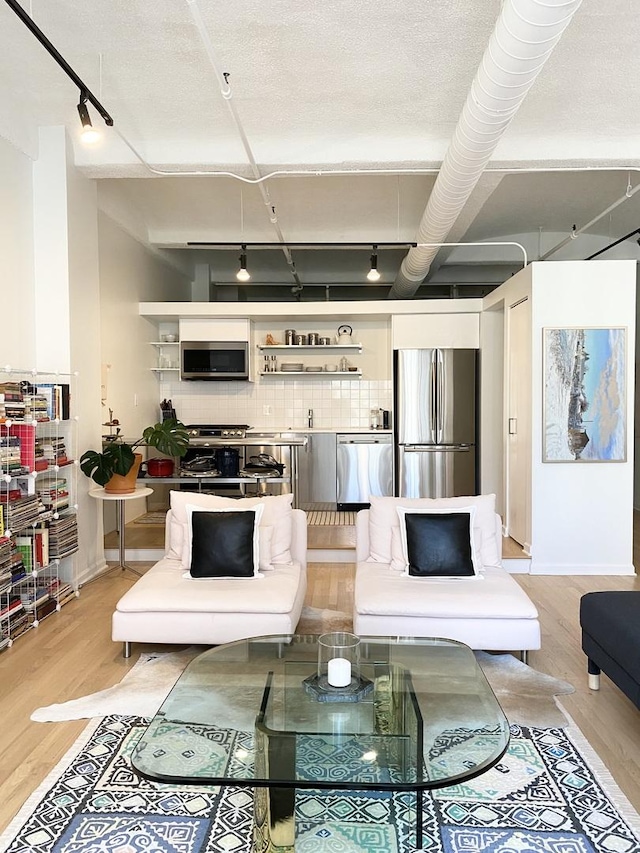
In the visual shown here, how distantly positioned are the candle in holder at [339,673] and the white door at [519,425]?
350 cm

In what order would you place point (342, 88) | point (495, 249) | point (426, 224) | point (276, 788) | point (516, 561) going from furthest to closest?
point (495, 249) → point (426, 224) → point (516, 561) → point (342, 88) → point (276, 788)

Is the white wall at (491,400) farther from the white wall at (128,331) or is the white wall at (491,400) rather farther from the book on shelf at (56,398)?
the book on shelf at (56,398)

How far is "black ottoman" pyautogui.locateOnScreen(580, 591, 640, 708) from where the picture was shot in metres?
2.62

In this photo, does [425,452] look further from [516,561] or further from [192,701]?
[192,701]

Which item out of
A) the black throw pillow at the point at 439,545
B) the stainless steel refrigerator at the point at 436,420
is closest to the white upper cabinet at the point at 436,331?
the stainless steel refrigerator at the point at 436,420

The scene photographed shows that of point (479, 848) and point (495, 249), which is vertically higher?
point (495, 249)

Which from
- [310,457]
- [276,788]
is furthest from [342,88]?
[310,457]

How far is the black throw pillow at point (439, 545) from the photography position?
12.0 ft

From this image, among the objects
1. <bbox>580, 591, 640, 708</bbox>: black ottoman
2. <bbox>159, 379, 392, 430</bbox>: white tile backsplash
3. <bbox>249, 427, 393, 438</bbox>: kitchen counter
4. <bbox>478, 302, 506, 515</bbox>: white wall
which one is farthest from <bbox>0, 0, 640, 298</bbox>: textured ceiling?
<bbox>580, 591, 640, 708</bbox>: black ottoman

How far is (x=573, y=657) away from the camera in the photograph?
353 centimetres

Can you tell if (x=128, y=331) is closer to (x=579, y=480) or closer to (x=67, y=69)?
(x=67, y=69)

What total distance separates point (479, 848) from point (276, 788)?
679 mm

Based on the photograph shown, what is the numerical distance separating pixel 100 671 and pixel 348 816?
168cm

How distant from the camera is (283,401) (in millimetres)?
8375
